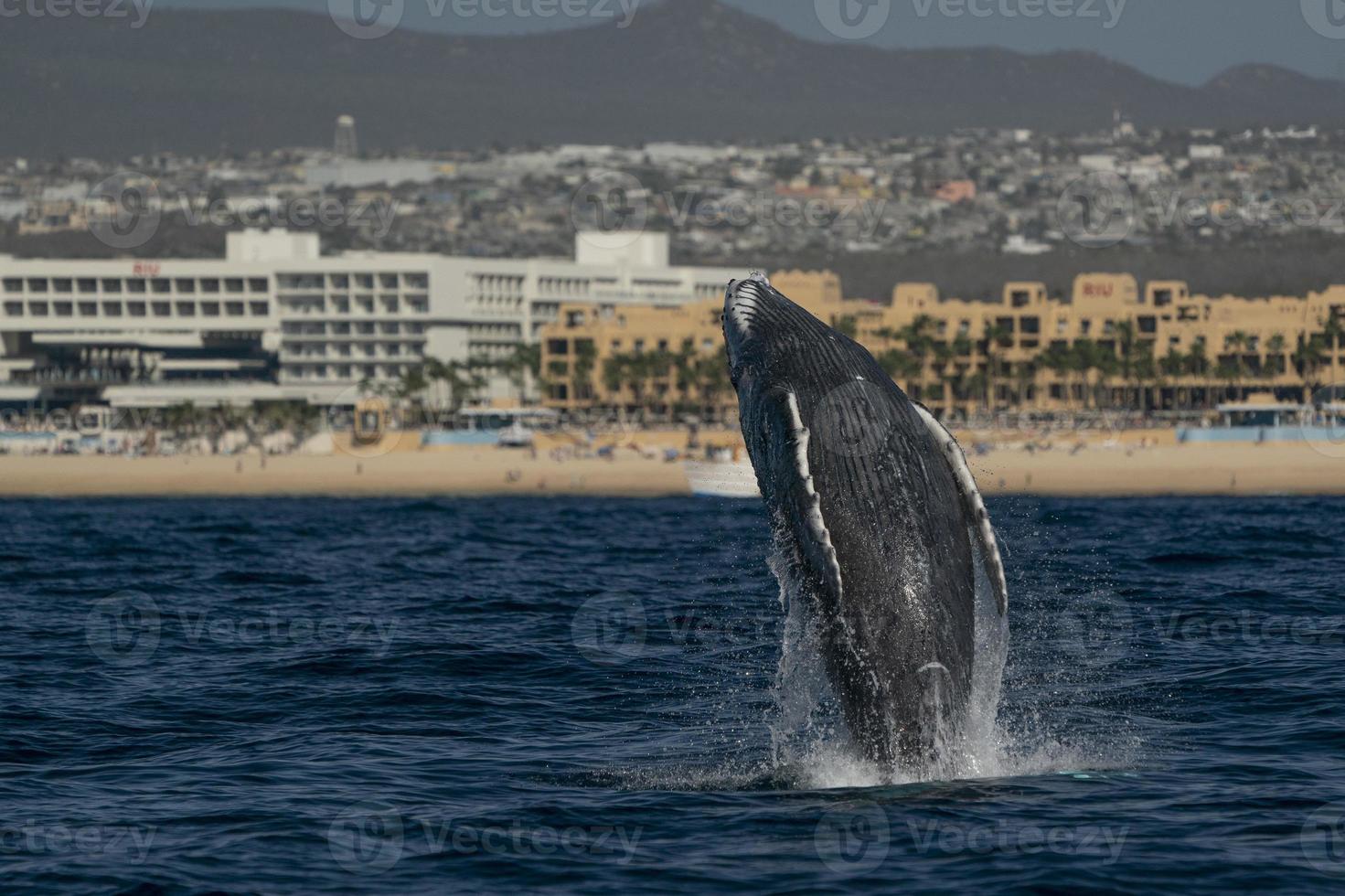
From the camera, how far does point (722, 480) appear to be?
97562 mm

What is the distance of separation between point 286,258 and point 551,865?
188578mm

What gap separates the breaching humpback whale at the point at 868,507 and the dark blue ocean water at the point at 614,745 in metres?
1.59

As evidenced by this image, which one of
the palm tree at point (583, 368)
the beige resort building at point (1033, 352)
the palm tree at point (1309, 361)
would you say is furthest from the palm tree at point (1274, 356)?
the palm tree at point (583, 368)

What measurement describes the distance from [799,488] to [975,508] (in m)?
1.30

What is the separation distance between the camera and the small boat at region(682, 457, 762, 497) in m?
96.0

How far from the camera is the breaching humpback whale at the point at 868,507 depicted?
13602 mm

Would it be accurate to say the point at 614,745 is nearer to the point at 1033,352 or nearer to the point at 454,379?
the point at 454,379

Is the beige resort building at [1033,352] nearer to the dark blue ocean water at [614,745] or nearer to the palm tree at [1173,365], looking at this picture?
the palm tree at [1173,365]

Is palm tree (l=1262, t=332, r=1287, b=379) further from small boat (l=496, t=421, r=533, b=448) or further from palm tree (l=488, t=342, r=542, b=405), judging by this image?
small boat (l=496, t=421, r=533, b=448)

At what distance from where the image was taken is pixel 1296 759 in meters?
18.0

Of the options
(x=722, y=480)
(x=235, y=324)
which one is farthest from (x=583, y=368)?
(x=722, y=480)

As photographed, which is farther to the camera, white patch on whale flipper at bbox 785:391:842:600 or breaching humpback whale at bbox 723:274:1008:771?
breaching humpback whale at bbox 723:274:1008:771

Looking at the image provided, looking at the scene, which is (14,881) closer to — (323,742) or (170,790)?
(170,790)

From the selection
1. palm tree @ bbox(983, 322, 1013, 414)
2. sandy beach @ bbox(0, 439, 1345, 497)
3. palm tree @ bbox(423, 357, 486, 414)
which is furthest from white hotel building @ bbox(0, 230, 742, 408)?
sandy beach @ bbox(0, 439, 1345, 497)
